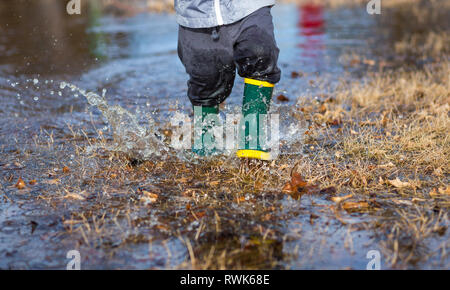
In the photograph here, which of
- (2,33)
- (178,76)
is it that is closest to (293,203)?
(178,76)

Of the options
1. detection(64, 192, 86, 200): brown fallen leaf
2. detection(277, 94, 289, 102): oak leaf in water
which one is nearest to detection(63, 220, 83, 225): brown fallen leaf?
detection(64, 192, 86, 200): brown fallen leaf

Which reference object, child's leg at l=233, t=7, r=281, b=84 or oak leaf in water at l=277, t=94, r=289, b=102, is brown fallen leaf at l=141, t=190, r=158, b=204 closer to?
child's leg at l=233, t=7, r=281, b=84

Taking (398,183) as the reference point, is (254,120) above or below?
above

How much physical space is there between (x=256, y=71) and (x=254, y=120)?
1.17 feet

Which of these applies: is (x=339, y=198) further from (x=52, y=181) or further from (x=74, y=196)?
(x=52, y=181)

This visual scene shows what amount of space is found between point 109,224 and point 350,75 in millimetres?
5556

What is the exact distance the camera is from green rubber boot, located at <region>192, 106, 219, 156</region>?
3893 millimetres

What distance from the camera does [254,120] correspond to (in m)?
3.52

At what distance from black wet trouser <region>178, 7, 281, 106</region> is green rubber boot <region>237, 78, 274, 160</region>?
0.24 ft

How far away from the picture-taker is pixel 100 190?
11.1 feet

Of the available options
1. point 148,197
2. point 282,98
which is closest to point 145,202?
point 148,197

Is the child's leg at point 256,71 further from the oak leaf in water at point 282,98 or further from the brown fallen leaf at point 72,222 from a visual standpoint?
the oak leaf in water at point 282,98

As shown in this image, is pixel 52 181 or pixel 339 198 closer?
pixel 339 198

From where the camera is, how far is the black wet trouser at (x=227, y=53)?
3412 mm
